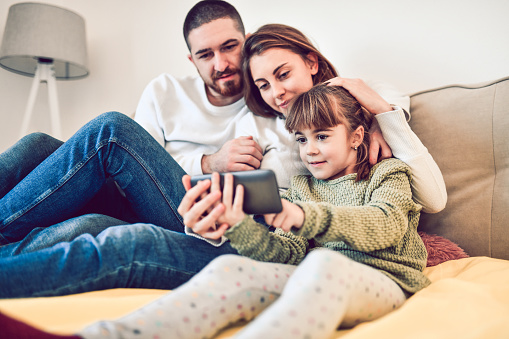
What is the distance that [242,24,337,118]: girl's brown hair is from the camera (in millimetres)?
1193

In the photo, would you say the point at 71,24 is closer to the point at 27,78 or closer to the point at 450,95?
the point at 27,78

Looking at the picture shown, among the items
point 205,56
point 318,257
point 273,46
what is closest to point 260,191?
point 318,257

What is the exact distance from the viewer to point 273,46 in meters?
1.17

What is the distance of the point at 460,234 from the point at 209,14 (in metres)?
1.18

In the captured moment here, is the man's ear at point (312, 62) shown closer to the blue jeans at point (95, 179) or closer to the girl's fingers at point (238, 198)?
the blue jeans at point (95, 179)

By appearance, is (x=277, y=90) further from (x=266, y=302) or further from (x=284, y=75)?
(x=266, y=302)

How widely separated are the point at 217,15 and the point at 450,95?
897mm

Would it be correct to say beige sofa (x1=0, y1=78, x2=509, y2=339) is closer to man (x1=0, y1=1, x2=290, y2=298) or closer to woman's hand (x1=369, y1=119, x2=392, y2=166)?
man (x1=0, y1=1, x2=290, y2=298)

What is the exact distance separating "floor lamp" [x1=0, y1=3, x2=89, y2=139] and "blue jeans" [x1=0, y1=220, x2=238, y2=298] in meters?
1.35

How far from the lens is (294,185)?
1.03m

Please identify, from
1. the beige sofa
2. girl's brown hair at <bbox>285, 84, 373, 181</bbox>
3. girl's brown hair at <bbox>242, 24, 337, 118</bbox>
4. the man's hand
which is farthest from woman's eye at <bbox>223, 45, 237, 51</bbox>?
the beige sofa

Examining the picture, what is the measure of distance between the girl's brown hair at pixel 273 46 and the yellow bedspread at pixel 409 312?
767 mm

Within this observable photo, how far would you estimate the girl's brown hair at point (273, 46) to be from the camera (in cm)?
119

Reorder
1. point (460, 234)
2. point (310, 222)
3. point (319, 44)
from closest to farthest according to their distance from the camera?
1. point (310, 222)
2. point (460, 234)
3. point (319, 44)
